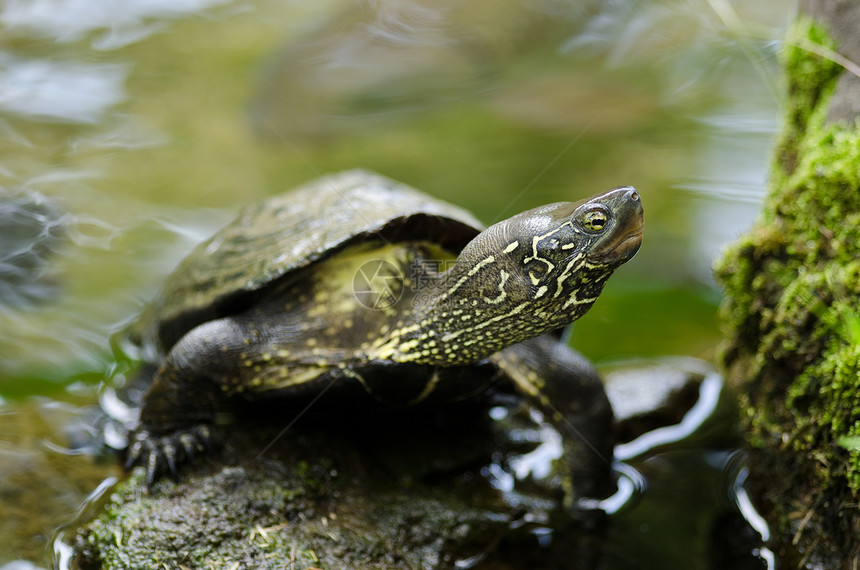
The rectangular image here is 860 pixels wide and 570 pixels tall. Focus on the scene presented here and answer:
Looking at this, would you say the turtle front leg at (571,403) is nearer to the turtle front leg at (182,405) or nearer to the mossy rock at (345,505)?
the mossy rock at (345,505)

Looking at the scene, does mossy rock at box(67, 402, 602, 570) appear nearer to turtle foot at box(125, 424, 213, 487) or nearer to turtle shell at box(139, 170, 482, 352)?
turtle foot at box(125, 424, 213, 487)

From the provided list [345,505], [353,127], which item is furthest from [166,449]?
[353,127]

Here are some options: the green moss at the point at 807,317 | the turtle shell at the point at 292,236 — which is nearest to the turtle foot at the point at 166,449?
the turtle shell at the point at 292,236

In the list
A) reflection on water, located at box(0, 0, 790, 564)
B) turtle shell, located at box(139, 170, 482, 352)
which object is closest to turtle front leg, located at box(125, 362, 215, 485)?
turtle shell, located at box(139, 170, 482, 352)

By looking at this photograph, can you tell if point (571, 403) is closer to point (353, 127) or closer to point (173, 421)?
point (173, 421)

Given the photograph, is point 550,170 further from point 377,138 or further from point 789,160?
point 789,160

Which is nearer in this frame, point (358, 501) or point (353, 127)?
point (358, 501)
